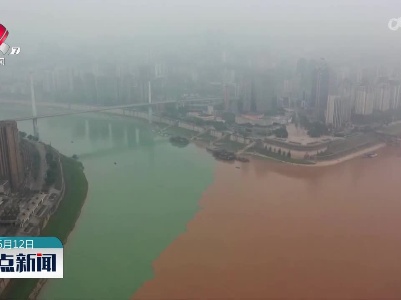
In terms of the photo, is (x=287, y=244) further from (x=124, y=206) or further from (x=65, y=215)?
(x=65, y=215)

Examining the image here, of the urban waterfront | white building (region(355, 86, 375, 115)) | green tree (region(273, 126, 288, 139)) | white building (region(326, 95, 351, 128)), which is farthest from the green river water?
white building (region(355, 86, 375, 115))

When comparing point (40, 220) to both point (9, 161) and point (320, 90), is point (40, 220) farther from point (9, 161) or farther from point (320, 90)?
point (320, 90)

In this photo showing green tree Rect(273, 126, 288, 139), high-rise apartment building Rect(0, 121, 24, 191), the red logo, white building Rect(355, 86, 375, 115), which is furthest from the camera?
white building Rect(355, 86, 375, 115)

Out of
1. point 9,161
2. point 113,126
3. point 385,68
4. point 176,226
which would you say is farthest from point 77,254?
point 385,68

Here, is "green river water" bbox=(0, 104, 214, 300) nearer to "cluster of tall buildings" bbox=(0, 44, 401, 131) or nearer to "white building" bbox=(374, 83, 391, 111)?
"cluster of tall buildings" bbox=(0, 44, 401, 131)

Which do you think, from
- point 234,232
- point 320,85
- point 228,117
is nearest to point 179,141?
point 228,117

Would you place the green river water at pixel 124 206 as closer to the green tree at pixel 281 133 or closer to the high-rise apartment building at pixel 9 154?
the high-rise apartment building at pixel 9 154
